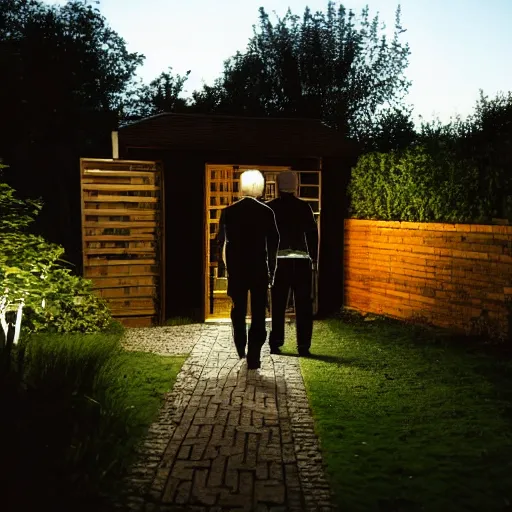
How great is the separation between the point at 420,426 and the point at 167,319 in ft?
21.3

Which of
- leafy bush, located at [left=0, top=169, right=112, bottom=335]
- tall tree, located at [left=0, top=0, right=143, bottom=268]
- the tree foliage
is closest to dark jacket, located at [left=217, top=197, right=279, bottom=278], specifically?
leafy bush, located at [left=0, top=169, right=112, bottom=335]

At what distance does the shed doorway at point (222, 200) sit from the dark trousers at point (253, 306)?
370 centimetres

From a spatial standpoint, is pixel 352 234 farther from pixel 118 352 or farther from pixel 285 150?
pixel 118 352

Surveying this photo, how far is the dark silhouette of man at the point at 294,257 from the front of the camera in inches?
329

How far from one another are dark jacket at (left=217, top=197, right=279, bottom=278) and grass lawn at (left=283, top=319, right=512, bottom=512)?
1.32 m

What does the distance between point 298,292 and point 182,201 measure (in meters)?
3.70

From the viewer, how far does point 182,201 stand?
37.5 ft

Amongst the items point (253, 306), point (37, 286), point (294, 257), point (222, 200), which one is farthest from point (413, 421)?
point (222, 200)

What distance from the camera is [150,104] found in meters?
35.5

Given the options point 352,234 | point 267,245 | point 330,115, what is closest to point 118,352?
point 267,245

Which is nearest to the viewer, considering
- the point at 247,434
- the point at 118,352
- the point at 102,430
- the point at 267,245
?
the point at 102,430

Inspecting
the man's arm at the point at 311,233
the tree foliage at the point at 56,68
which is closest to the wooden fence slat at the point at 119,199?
the man's arm at the point at 311,233

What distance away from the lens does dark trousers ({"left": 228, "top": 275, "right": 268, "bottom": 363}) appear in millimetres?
7410

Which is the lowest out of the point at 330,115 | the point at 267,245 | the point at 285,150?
the point at 267,245
